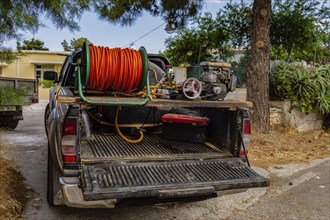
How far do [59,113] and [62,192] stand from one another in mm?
798

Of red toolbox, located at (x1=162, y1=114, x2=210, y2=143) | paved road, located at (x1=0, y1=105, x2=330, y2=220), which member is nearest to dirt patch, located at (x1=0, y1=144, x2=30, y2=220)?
paved road, located at (x1=0, y1=105, x2=330, y2=220)

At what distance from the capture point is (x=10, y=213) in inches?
130

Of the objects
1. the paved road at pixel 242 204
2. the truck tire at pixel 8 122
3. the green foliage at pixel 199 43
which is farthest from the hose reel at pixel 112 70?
the green foliage at pixel 199 43

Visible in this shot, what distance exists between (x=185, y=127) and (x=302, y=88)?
19.0ft

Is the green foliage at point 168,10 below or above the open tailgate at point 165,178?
above

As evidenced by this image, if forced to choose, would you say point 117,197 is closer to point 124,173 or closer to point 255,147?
point 124,173

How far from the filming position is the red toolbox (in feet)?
12.8

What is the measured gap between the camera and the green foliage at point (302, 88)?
8.68 m

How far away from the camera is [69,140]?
→ 2.81 metres

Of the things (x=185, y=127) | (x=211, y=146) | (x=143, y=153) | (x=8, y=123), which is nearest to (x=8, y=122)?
(x=8, y=123)

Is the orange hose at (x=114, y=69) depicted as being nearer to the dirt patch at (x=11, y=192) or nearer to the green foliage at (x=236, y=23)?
the dirt patch at (x=11, y=192)

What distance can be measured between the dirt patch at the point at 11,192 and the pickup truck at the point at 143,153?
354 mm

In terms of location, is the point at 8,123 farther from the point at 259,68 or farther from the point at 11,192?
the point at 259,68

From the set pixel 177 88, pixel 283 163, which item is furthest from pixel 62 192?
pixel 283 163
